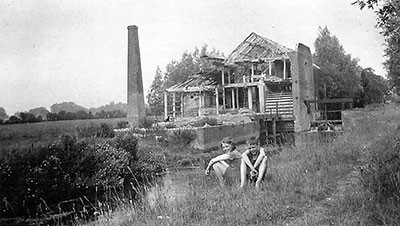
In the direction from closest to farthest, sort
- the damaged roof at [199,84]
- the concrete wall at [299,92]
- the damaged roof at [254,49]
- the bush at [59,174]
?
the bush at [59,174] < the concrete wall at [299,92] < the damaged roof at [254,49] < the damaged roof at [199,84]

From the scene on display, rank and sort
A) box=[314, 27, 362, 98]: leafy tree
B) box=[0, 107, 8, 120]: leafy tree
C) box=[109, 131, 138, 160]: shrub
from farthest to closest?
box=[314, 27, 362, 98]: leafy tree, box=[109, 131, 138, 160]: shrub, box=[0, 107, 8, 120]: leafy tree

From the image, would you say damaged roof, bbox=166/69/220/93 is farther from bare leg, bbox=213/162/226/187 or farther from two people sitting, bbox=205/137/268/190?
bare leg, bbox=213/162/226/187

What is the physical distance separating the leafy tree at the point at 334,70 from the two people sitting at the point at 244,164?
113ft

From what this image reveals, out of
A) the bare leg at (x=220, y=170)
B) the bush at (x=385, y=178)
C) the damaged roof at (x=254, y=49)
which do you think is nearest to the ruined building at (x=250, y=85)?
the damaged roof at (x=254, y=49)

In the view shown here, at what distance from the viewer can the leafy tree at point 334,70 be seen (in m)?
43.3

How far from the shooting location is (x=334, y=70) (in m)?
44.9

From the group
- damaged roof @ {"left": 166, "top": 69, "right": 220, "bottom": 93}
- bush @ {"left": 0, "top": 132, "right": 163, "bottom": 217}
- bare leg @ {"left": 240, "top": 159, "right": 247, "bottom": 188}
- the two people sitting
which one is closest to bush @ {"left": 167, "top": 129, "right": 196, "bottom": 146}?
bush @ {"left": 0, "top": 132, "right": 163, "bottom": 217}

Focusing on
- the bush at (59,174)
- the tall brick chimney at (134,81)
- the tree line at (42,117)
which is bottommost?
the bush at (59,174)

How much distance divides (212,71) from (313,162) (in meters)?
31.6

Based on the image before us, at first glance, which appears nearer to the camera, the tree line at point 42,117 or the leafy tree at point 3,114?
the leafy tree at point 3,114

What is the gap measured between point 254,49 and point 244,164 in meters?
32.4

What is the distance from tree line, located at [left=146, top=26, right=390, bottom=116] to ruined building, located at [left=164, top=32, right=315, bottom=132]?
3545 millimetres

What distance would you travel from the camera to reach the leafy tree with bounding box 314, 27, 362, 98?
43281mm

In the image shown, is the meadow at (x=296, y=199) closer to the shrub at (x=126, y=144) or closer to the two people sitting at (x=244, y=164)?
the two people sitting at (x=244, y=164)
